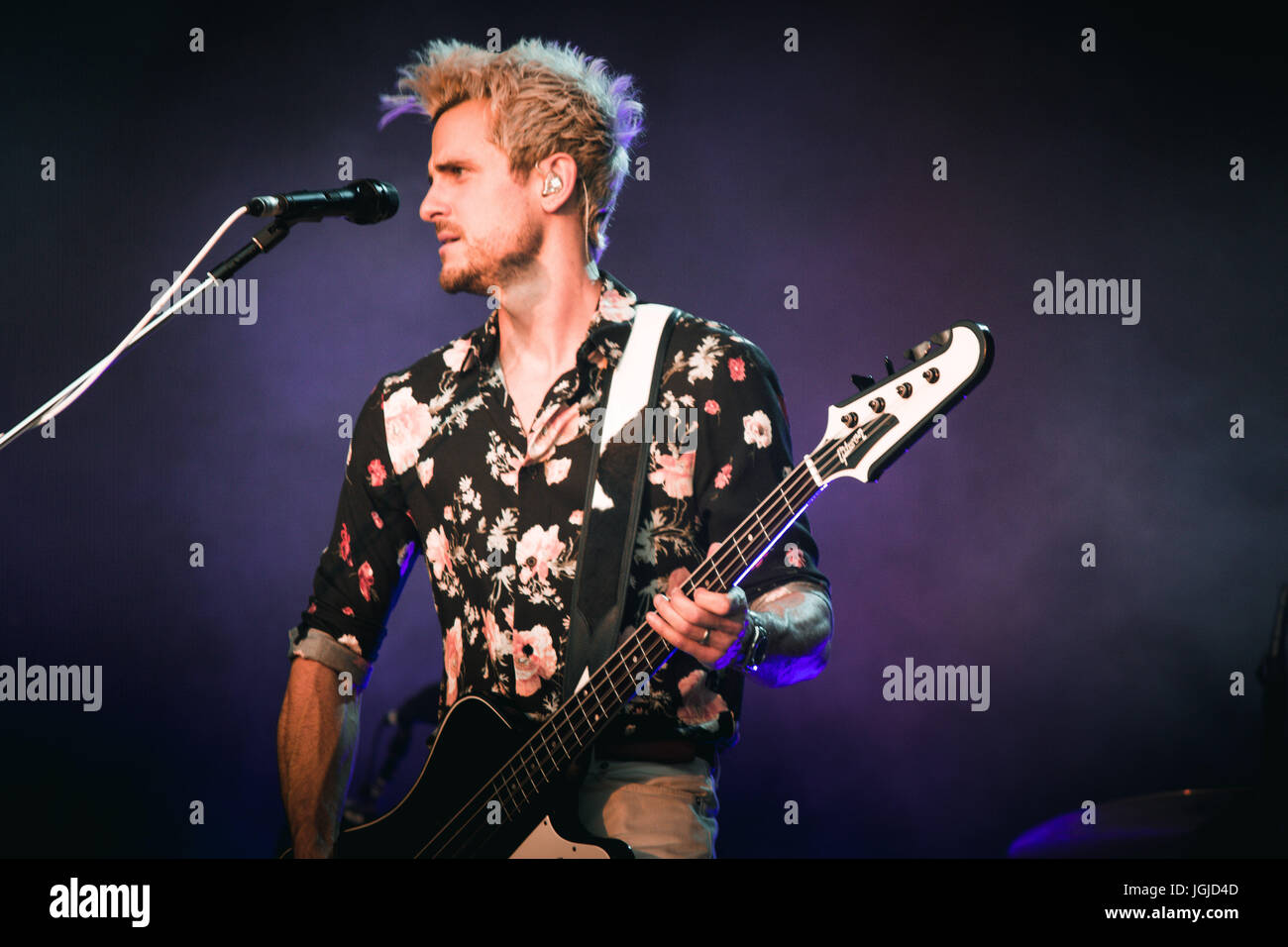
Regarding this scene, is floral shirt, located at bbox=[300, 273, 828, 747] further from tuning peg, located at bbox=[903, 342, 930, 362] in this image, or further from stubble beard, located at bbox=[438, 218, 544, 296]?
tuning peg, located at bbox=[903, 342, 930, 362]

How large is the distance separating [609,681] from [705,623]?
0.35 meters

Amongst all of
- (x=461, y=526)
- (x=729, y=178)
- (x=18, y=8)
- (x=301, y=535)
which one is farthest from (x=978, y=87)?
(x=18, y=8)

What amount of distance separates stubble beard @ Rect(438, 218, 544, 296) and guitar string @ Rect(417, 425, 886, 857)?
781 millimetres

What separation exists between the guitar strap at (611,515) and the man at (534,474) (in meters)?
0.03

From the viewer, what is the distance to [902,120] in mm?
3588

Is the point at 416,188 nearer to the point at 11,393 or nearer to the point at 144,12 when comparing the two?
the point at 144,12

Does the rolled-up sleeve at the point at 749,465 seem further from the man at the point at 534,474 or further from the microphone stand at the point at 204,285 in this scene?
the microphone stand at the point at 204,285

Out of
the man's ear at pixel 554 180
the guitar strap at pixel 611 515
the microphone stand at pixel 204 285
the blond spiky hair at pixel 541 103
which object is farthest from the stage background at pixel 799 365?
the microphone stand at pixel 204 285

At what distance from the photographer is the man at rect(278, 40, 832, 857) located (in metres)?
2.12

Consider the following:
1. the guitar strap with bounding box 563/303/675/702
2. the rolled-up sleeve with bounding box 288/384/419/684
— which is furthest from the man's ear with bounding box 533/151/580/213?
the rolled-up sleeve with bounding box 288/384/419/684

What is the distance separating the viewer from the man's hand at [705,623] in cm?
176

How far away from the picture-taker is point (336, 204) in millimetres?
1943

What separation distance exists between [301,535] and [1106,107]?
2.96m

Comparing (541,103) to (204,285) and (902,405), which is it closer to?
(204,285)
